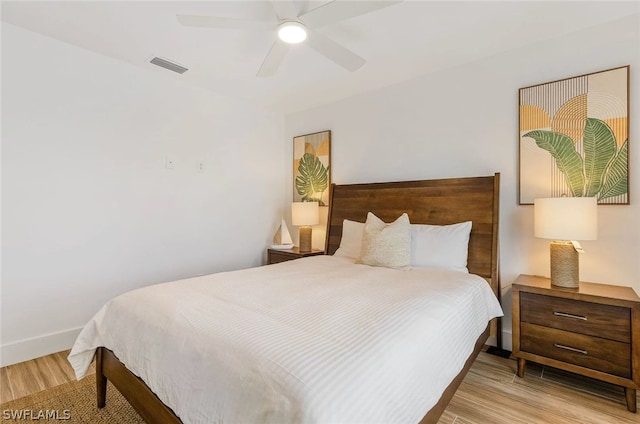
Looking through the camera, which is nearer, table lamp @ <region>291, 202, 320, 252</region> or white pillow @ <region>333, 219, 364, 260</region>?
white pillow @ <region>333, 219, 364, 260</region>

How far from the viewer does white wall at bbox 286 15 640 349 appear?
2.07 metres

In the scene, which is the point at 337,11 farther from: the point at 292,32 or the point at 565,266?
the point at 565,266

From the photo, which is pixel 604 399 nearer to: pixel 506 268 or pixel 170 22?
pixel 506 268

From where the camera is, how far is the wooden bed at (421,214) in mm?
1475

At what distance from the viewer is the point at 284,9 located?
170 centimetres

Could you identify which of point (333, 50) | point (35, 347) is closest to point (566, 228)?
point (333, 50)

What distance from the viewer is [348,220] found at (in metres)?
3.17

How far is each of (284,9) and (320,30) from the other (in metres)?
0.62

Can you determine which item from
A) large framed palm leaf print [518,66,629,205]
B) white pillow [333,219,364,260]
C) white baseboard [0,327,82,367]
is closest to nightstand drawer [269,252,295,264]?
white pillow [333,219,364,260]

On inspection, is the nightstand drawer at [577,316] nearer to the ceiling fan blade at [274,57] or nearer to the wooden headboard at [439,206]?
the wooden headboard at [439,206]

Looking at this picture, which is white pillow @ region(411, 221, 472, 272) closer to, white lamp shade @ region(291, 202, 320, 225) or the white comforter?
the white comforter

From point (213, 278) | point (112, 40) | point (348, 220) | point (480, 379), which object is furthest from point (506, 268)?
point (112, 40)

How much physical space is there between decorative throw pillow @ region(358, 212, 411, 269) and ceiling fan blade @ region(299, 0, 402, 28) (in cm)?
152

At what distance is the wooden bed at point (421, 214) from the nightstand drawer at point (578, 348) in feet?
0.93
